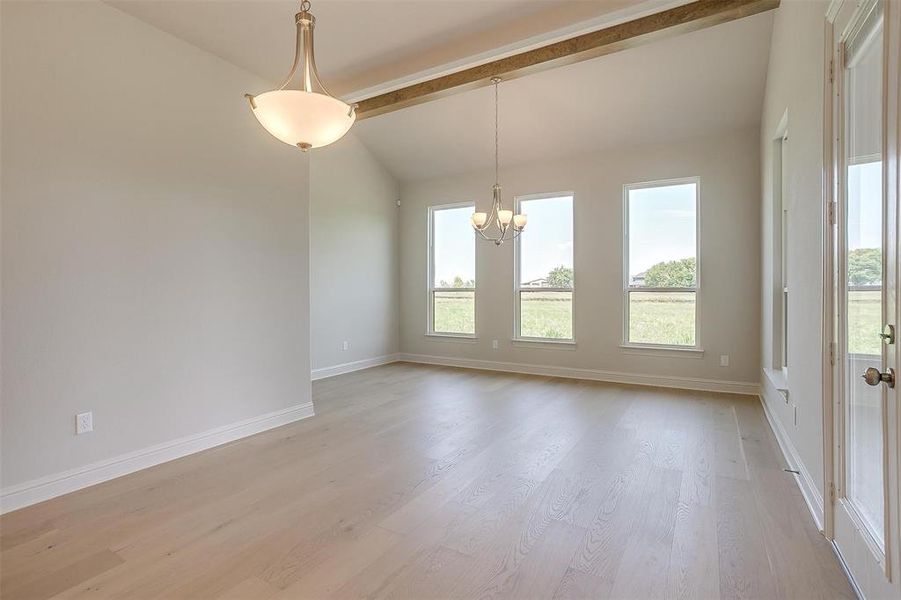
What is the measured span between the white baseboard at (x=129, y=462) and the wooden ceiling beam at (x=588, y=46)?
10.6 ft

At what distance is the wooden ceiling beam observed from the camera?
3029mm

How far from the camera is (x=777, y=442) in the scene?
11.1 ft

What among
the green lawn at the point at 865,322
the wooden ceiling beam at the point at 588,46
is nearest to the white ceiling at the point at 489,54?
the wooden ceiling beam at the point at 588,46

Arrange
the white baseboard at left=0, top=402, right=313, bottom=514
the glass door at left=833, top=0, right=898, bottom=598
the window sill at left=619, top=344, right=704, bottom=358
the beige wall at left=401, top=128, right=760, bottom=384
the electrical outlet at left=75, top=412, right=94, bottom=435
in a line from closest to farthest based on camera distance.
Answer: the glass door at left=833, top=0, right=898, bottom=598
the white baseboard at left=0, top=402, right=313, bottom=514
the electrical outlet at left=75, top=412, right=94, bottom=435
the beige wall at left=401, top=128, right=760, bottom=384
the window sill at left=619, top=344, right=704, bottom=358

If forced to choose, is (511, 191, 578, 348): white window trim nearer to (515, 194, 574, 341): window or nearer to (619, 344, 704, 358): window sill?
(515, 194, 574, 341): window

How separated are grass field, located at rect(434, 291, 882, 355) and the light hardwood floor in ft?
5.95

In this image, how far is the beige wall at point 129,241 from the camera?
2516 mm

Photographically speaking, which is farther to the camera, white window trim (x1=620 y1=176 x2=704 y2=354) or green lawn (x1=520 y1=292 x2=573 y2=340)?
green lawn (x1=520 y1=292 x2=573 y2=340)

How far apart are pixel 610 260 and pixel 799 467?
339 cm

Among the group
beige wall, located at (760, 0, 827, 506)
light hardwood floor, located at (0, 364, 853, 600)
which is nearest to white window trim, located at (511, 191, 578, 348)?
light hardwood floor, located at (0, 364, 853, 600)

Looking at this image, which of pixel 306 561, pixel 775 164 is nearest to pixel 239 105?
pixel 306 561

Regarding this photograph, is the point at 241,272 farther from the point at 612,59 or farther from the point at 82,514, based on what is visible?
the point at 612,59

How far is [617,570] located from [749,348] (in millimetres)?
4168

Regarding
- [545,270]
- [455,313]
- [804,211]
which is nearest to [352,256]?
[455,313]
